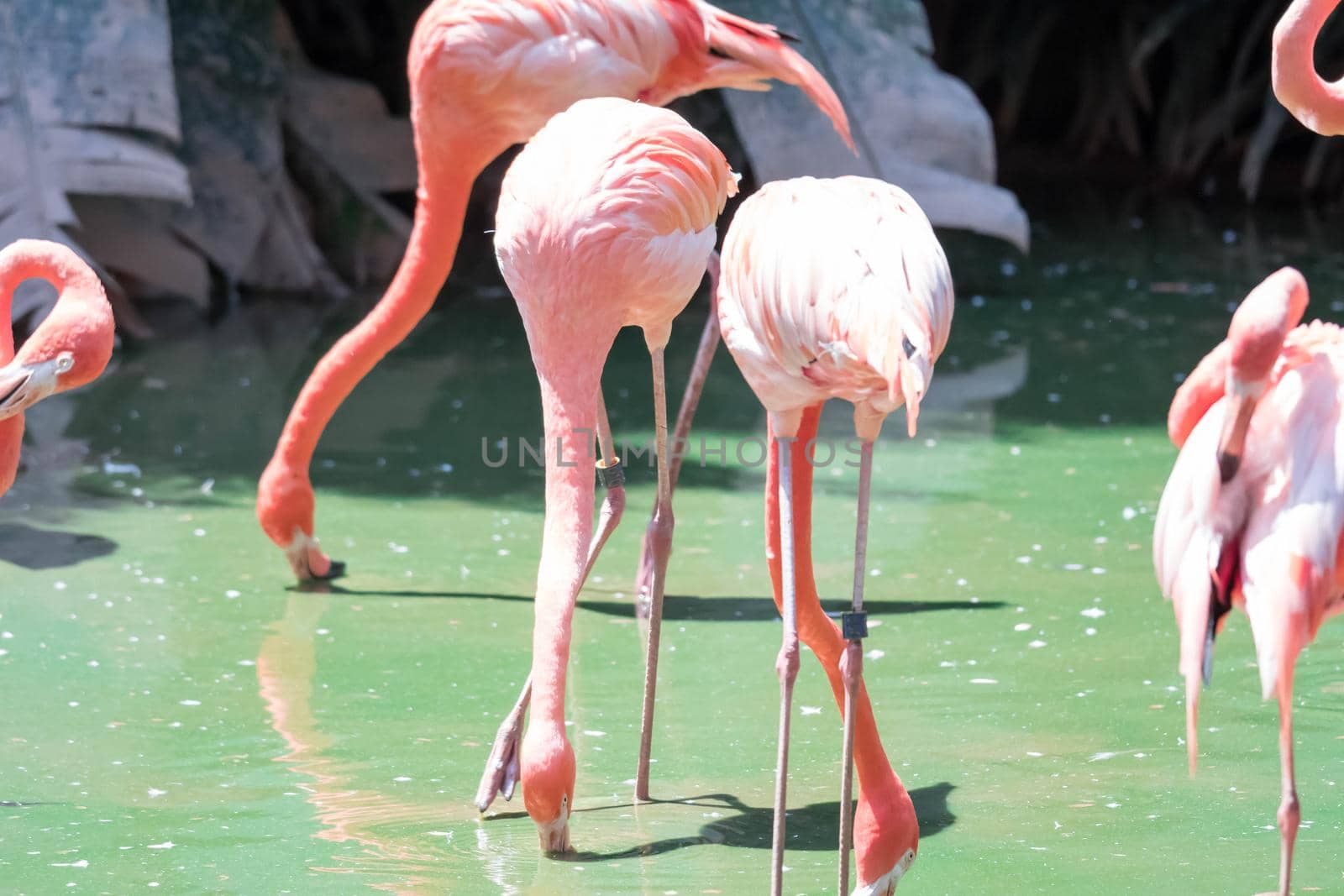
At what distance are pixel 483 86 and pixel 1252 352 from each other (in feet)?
7.83

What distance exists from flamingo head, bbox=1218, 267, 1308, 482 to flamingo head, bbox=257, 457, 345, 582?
8.78ft

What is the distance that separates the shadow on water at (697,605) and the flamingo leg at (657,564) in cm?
91

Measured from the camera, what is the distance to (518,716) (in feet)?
11.0

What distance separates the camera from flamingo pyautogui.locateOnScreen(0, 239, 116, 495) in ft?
11.8

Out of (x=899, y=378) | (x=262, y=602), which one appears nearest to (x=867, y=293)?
(x=899, y=378)

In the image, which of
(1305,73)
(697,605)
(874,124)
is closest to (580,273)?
(1305,73)

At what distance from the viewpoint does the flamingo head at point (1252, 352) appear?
249 centimetres

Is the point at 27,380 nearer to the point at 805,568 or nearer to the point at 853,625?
the point at 805,568

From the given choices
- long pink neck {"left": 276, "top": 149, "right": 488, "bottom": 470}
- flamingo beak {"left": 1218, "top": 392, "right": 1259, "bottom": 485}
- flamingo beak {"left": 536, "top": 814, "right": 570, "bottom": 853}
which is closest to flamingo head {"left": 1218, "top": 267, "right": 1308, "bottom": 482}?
flamingo beak {"left": 1218, "top": 392, "right": 1259, "bottom": 485}

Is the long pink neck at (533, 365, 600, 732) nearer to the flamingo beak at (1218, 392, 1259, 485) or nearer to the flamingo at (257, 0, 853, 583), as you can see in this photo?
the flamingo beak at (1218, 392, 1259, 485)

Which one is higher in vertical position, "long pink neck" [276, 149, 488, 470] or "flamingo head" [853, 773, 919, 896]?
"long pink neck" [276, 149, 488, 470]

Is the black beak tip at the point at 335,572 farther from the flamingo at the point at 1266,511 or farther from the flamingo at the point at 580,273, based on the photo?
the flamingo at the point at 1266,511

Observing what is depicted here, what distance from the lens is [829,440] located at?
6.22 metres

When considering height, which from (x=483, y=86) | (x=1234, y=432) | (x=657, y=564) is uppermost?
(x=483, y=86)
